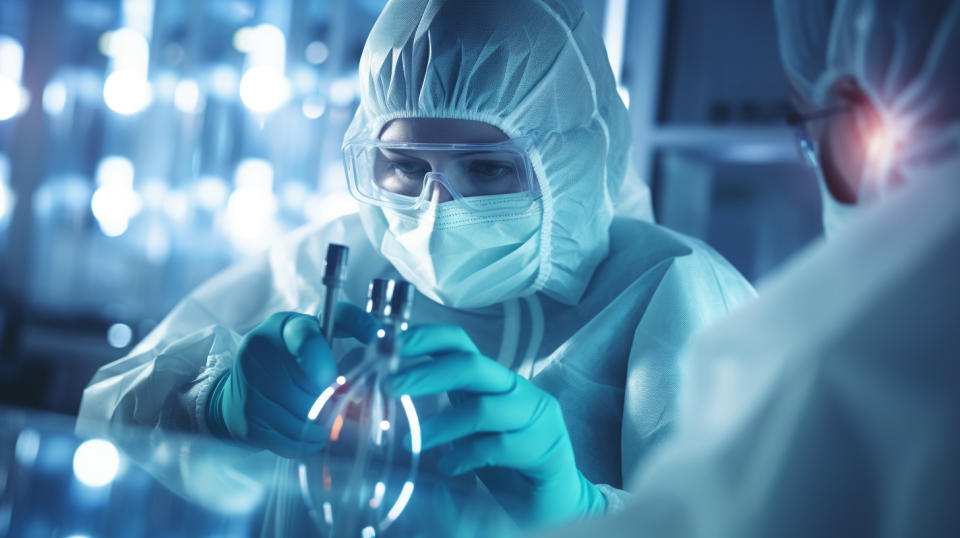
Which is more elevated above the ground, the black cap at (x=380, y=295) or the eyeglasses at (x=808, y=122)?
the eyeglasses at (x=808, y=122)

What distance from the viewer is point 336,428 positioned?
0.89m

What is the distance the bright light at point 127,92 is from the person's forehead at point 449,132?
2.62 metres

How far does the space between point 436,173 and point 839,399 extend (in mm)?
829

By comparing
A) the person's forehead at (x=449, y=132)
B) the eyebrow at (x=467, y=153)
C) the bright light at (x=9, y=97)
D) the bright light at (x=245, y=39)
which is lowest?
the eyebrow at (x=467, y=153)

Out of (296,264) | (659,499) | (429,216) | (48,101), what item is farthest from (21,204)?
(659,499)

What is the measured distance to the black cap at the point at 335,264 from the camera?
0.82m

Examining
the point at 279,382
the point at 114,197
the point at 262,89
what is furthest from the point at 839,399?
the point at 114,197

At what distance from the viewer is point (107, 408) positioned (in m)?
1.30

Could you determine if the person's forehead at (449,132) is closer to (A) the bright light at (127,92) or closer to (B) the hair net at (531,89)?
(B) the hair net at (531,89)

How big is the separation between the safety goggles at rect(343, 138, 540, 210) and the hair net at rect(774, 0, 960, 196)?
23.3 inches

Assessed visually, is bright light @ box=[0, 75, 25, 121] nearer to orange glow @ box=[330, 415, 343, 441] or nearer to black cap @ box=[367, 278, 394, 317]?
orange glow @ box=[330, 415, 343, 441]

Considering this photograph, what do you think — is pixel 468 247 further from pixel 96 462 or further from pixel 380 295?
pixel 96 462

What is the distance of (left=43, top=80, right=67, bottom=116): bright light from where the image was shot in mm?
3508

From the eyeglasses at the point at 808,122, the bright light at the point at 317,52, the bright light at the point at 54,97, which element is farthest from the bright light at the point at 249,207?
the eyeglasses at the point at 808,122
